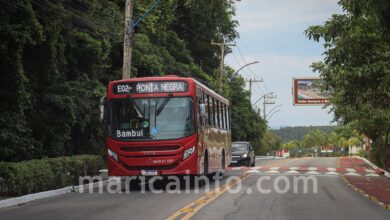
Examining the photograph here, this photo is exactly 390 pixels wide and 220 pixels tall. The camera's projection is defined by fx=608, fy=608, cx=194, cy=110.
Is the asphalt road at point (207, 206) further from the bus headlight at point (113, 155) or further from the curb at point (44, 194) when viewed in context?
the bus headlight at point (113, 155)

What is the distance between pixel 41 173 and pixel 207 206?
5549 mm

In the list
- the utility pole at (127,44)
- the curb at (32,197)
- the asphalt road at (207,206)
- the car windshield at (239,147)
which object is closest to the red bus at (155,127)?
the asphalt road at (207,206)

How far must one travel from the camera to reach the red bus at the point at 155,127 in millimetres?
17562

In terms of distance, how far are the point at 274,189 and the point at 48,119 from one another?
1132 cm

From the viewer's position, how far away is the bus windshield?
58.0 feet

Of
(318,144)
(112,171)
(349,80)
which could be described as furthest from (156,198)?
(318,144)

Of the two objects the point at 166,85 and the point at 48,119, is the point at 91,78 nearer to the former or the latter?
the point at 48,119

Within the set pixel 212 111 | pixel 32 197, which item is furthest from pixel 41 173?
pixel 212 111

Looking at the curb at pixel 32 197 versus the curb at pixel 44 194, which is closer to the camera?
the curb at pixel 32 197

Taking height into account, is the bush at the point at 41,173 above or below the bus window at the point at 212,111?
below

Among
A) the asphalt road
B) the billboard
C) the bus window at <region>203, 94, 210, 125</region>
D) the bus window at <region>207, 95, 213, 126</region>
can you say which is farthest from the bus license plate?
the billboard

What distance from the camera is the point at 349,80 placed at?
18.9 metres

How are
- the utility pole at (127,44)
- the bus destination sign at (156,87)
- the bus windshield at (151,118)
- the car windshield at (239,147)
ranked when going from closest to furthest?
1. the bus windshield at (151,118)
2. the bus destination sign at (156,87)
3. the utility pole at (127,44)
4. the car windshield at (239,147)

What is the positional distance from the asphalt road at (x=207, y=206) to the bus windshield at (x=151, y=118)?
1.68 metres
